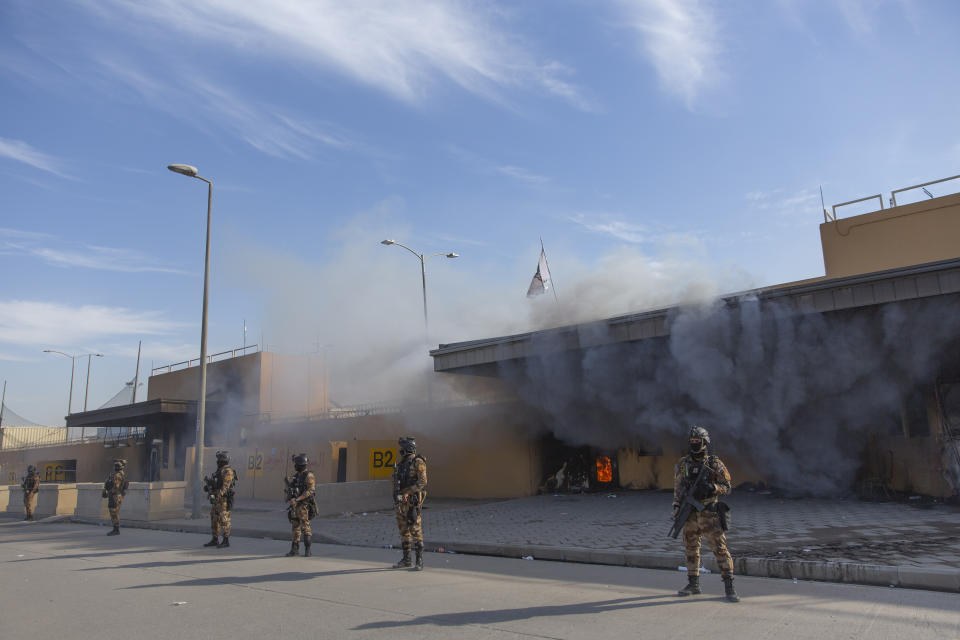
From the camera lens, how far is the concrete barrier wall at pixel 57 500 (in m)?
19.4

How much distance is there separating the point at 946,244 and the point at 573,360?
9.50m

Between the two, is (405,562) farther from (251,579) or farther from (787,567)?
(787,567)

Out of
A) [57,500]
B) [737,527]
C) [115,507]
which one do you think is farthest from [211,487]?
[57,500]

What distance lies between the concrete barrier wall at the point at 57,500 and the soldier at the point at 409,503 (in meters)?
15.4

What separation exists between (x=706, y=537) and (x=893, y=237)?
14436mm

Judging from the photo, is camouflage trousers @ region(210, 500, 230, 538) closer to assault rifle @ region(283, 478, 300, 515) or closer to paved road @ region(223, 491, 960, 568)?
paved road @ region(223, 491, 960, 568)

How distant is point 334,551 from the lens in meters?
10.5

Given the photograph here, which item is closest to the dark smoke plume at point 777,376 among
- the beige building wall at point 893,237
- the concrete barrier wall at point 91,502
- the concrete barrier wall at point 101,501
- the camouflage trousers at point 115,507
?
the beige building wall at point 893,237

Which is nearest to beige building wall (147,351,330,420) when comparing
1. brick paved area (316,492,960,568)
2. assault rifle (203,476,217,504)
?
brick paved area (316,492,960,568)

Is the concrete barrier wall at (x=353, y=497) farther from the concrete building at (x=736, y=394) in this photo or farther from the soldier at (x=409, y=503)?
the soldier at (x=409, y=503)

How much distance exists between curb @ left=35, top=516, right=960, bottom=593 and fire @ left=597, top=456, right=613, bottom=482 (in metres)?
9.37

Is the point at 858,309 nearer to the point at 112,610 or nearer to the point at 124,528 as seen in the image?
the point at 112,610

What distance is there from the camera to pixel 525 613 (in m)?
5.80

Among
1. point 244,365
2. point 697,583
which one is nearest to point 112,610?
point 697,583
